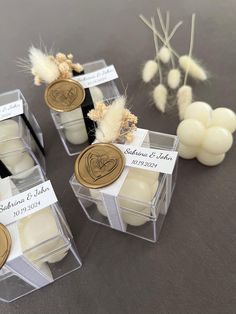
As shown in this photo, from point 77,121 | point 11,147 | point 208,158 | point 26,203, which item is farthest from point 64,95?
point 208,158

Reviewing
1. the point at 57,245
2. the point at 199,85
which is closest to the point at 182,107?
the point at 199,85

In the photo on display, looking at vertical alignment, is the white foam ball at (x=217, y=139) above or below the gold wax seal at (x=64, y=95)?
below

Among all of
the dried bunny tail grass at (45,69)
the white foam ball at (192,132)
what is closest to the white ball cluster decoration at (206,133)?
the white foam ball at (192,132)

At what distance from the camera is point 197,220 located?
0.65 meters

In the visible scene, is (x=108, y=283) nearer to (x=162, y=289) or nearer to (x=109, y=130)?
(x=162, y=289)

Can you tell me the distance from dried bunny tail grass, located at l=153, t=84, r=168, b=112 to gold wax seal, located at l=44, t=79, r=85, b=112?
257 millimetres

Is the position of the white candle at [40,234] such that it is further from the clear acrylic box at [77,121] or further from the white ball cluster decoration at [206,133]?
the white ball cluster decoration at [206,133]

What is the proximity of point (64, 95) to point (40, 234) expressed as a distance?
1.07ft

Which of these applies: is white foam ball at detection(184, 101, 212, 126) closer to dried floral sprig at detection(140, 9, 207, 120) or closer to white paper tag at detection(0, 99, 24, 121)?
dried floral sprig at detection(140, 9, 207, 120)

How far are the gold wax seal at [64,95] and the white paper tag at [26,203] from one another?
0.21m

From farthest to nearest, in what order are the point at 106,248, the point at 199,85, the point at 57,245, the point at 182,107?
the point at 199,85 < the point at 182,107 < the point at 106,248 < the point at 57,245

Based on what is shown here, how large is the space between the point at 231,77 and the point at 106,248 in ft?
2.16

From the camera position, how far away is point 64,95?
674 millimetres

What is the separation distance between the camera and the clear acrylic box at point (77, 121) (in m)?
0.70
